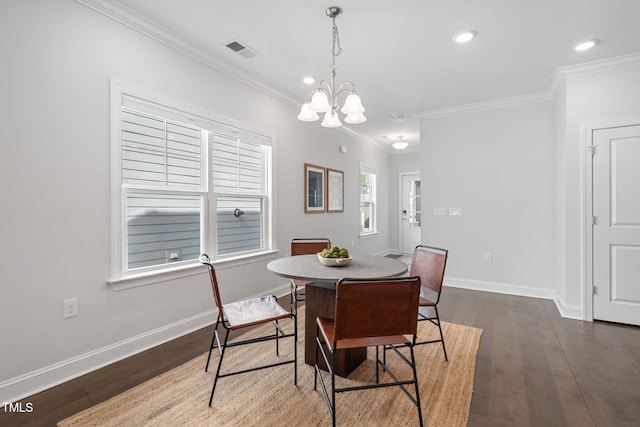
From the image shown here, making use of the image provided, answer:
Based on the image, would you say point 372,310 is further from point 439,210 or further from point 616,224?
point 439,210

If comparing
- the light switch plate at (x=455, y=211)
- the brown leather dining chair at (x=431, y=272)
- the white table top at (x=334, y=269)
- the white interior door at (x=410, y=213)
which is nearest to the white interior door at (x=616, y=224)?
the light switch plate at (x=455, y=211)

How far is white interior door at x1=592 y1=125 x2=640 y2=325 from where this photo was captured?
3.07m

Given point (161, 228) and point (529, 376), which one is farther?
point (161, 228)

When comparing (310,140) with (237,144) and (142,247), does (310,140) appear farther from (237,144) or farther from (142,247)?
(142,247)

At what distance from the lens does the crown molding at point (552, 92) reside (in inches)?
122

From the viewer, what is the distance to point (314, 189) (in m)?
4.71

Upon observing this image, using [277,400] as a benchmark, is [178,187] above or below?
above

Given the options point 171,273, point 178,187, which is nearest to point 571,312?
point 171,273

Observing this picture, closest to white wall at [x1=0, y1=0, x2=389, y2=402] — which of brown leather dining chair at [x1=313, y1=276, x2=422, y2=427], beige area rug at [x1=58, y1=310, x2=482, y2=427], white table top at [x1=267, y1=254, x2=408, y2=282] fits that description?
beige area rug at [x1=58, y1=310, x2=482, y2=427]

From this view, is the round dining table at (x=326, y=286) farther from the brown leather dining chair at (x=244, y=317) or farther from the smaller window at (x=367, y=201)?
the smaller window at (x=367, y=201)

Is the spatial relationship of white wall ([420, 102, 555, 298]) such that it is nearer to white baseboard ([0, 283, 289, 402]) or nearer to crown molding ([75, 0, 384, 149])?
crown molding ([75, 0, 384, 149])

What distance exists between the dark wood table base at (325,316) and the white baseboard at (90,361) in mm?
1268

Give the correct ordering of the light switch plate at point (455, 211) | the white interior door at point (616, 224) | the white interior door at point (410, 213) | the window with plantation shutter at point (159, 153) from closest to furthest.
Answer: the window with plantation shutter at point (159, 153) < the white interior door at point (616, 224) < the light switch plate at point (455, 211) < the white interior door at point (410, 213)

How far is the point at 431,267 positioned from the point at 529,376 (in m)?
0.97
